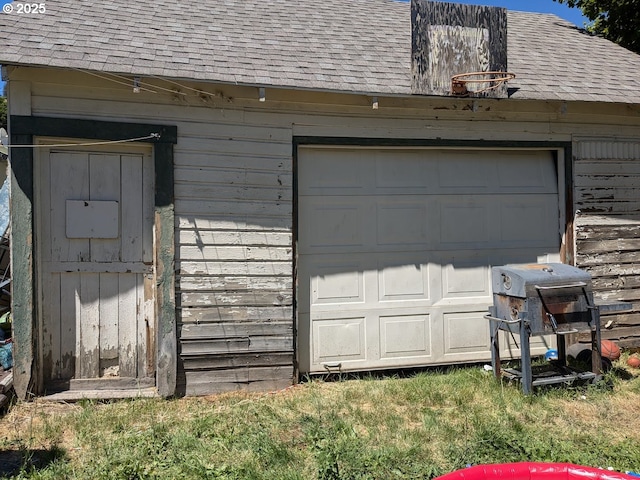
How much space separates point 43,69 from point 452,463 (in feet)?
16.1

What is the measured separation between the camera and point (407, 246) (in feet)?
21.9

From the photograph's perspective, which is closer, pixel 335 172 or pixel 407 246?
pixel 335 172

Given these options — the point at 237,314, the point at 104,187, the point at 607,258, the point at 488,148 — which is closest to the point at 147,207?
the point at 104,187

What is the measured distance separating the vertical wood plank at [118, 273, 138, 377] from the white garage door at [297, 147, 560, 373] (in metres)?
1.71

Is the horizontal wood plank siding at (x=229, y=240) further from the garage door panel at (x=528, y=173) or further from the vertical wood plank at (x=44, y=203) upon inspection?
the garage door panel at (x=528, y=173)

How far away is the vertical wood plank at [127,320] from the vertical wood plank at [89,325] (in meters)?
0.22

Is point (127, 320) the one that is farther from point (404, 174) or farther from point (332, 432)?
point (404, 174)

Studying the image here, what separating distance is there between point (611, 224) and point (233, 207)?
461 cm

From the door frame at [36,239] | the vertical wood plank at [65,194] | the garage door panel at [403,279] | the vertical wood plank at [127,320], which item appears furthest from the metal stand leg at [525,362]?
the vertical wood plank at [65,194]

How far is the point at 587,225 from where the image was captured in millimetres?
7086

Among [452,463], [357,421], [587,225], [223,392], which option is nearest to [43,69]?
[223,392]

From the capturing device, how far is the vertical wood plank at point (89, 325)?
582cm

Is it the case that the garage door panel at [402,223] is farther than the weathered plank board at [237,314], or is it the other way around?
the garage door panel at [402,223]

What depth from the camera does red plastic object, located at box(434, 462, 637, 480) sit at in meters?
2.84
